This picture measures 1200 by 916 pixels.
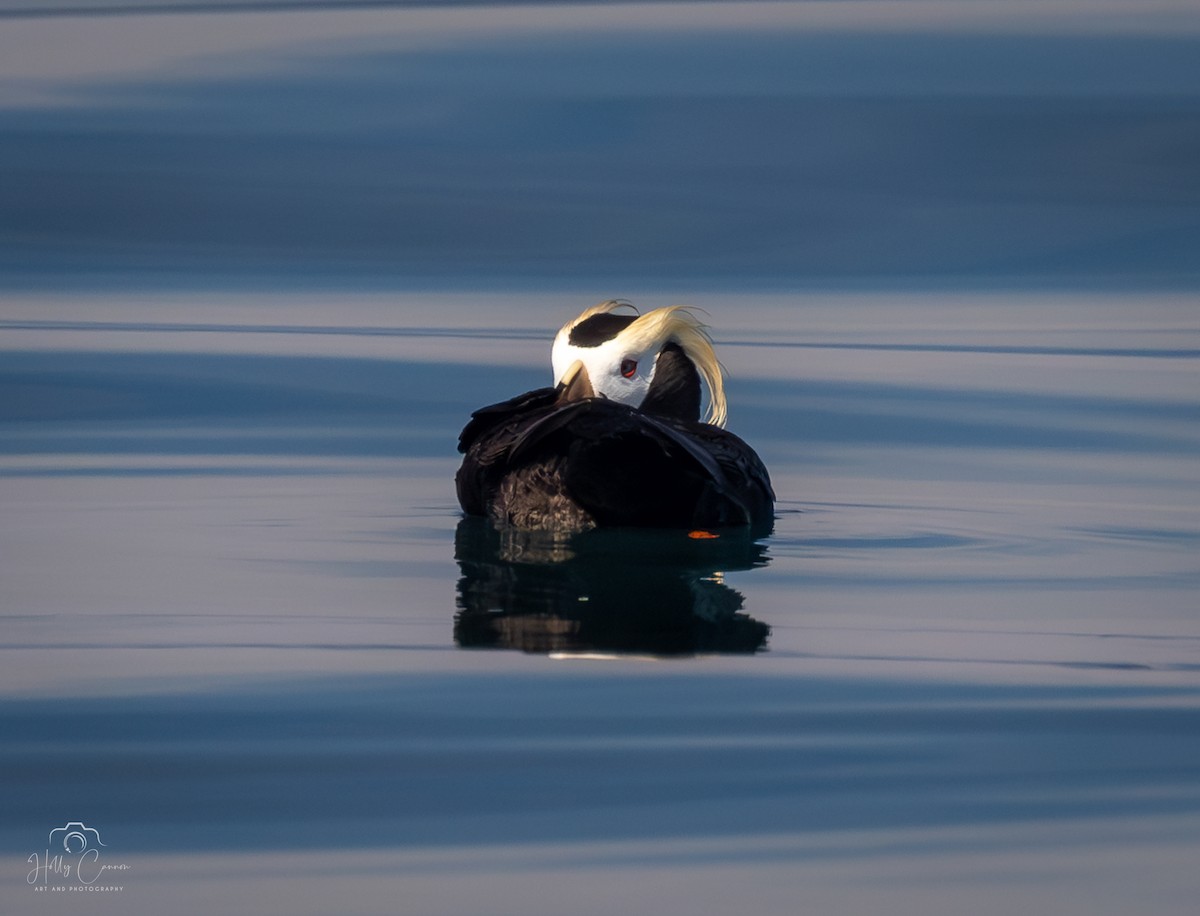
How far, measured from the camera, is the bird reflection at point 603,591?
4492 millimetres

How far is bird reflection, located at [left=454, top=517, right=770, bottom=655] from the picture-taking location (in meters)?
4.49

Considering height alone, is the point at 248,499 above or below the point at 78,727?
above

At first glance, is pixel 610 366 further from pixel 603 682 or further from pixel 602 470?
pixel 603 682

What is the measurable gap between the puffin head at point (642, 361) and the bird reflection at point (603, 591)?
59 centimetres

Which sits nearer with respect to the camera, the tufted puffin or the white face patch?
the tufted puffin

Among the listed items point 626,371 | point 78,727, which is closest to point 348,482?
point 626,371

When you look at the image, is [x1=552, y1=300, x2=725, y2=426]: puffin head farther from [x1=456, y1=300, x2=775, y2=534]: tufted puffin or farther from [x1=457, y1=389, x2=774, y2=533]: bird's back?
[x1=457, y1=389, x2=774, y2=533]: bird's back

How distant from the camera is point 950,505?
20.7 feet

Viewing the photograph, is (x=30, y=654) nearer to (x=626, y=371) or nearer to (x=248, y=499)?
(x=248, y=499)

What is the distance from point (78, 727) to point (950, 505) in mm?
3183

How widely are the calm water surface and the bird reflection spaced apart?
0.02 m

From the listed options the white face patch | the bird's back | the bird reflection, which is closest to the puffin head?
the white face patch

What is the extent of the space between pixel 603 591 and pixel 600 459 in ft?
2.10

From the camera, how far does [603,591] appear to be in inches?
198
